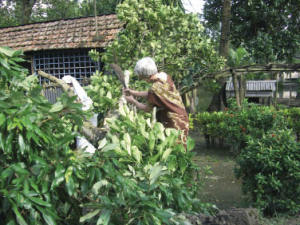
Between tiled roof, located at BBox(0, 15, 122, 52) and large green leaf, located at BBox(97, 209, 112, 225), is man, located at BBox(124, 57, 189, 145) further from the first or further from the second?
tiled roof, located at BBox(0, 15, 122, 52)

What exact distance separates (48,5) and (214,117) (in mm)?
22098

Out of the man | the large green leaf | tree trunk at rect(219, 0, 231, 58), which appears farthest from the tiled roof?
the large green leaf

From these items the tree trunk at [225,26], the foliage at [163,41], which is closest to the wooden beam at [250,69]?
the foliage at [163,41]

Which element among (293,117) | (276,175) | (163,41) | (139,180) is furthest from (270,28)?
(139,180)

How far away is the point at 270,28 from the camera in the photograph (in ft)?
41.3

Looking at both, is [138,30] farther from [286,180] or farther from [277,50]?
[277,50]

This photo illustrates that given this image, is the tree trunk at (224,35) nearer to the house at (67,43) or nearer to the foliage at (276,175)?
the house at (67,43)

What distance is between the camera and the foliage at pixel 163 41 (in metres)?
5.36

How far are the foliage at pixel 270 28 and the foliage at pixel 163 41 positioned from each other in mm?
6516

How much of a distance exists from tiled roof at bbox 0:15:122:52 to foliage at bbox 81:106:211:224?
7.37 m

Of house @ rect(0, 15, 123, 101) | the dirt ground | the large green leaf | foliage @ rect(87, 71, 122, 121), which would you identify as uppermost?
house @ rect(0, 15, 123, 101)

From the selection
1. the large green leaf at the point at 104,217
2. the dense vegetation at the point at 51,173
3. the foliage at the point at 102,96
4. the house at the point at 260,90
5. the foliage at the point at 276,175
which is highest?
the house at the point at 260,90

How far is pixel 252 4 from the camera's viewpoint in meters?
12.3

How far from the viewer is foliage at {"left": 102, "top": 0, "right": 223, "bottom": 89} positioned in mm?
5363
